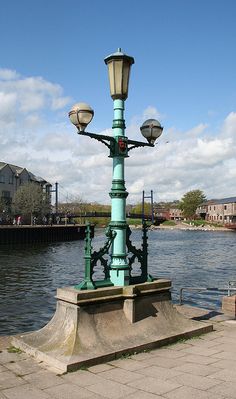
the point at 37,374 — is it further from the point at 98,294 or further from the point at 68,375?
the point at 98,294

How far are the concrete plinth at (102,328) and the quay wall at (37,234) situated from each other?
57244mm

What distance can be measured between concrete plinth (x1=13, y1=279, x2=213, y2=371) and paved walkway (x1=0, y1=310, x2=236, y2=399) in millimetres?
178

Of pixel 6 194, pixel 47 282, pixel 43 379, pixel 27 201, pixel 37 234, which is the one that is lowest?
pixel 47 282

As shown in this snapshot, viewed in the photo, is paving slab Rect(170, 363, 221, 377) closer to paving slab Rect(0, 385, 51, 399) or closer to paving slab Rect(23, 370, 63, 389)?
paving slab Rect(23, 370, 63, 389)

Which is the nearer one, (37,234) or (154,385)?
Answer: (154,385)

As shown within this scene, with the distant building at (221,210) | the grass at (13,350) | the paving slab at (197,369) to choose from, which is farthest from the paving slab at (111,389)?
the distant building at (221,210)

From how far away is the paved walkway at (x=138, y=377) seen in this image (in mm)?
5297

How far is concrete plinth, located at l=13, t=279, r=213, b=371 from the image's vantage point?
651 centimetres

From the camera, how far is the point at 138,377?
5859mm

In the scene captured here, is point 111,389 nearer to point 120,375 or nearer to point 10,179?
point 120,375

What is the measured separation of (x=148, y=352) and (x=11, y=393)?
2466 millimetres

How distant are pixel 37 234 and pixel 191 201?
12333 centimetres

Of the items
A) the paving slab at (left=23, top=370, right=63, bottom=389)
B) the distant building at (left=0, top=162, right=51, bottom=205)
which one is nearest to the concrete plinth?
the paving slab at (left=23, top=370, right=63, bottom=389)

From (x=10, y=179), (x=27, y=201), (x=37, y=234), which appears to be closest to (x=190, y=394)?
(x=37, y=234)
